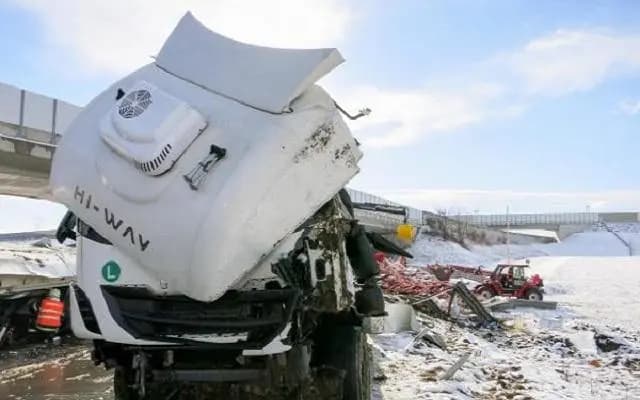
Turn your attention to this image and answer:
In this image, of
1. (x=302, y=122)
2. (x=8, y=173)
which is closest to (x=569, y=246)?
(x=8, y=173)

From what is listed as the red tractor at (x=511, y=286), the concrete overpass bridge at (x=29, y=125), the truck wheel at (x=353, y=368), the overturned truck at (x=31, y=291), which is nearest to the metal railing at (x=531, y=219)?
the red tractor at (x=511, y=286)

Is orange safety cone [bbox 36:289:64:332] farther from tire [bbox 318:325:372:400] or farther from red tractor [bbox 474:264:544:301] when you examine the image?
red tractor [bbox 474:264:544:301]

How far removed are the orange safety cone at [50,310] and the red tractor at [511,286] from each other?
17.5 metres

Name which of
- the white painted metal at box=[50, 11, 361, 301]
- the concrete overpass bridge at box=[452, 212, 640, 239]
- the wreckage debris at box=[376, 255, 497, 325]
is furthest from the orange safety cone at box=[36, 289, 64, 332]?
the concrete overpass bridge at box=[452, 212, 640, 239]

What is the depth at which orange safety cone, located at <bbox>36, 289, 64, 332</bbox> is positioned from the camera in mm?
10172

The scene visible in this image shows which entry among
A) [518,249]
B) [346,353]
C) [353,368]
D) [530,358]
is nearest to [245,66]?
[346,353]

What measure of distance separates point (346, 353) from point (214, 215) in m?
1.68

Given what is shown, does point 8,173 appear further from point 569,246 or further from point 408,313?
point 569,246

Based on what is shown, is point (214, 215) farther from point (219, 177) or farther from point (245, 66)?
point (245, 66)

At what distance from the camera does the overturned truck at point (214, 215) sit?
372cm

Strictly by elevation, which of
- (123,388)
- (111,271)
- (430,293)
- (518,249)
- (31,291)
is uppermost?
(111,271)

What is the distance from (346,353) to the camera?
4684 millimetres

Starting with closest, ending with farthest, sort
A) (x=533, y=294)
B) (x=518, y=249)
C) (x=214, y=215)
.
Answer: (x=214, y=215)
(x=533, y=294)
(x=518, y=249)

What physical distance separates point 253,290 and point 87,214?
1.18 metres
